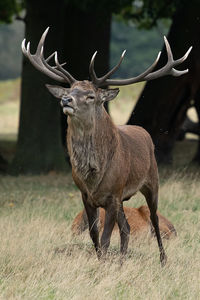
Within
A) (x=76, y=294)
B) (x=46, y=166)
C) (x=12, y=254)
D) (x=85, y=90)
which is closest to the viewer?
(x=76, y=294)

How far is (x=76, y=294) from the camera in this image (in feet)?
18.3

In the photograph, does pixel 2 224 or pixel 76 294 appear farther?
pixel 2 224

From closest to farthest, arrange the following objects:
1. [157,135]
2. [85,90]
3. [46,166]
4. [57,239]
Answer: [85,90] < [57,239] < [46,166] < [157,135]

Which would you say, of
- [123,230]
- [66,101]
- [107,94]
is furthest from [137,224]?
[66,101]

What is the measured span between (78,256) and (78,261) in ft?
1.28

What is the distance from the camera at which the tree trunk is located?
14.0 metres

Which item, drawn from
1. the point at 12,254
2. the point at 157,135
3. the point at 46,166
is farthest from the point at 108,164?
the point at 157,135

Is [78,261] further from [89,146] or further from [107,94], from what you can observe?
[107,94]

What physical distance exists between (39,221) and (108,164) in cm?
236

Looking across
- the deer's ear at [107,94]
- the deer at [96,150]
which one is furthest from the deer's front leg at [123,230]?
the deer's ear at [107,94]

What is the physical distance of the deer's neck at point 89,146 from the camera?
635cm

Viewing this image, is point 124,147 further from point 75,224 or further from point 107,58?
point 107,58

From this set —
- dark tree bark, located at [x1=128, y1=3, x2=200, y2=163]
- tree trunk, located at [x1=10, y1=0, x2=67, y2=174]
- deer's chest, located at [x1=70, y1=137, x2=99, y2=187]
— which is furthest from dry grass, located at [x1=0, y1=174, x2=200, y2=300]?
dark tree bark, located at [x1=128, y1=3, x2=200, y2=163]

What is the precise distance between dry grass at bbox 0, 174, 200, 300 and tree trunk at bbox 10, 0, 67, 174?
3.86m
